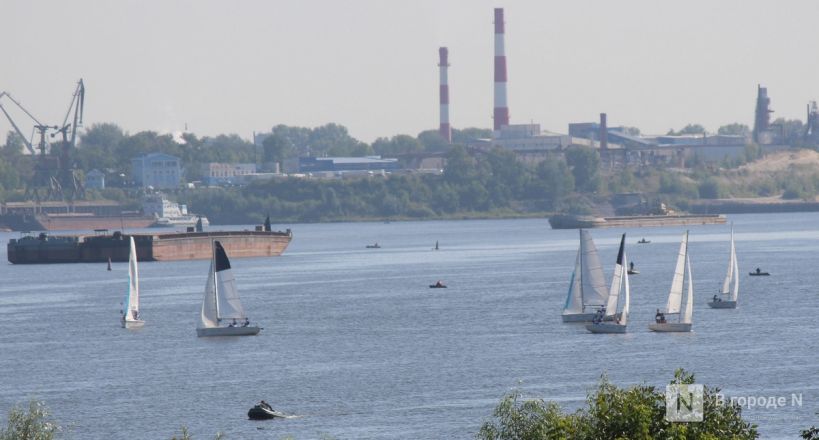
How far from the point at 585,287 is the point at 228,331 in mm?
20472

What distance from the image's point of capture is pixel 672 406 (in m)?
35.6

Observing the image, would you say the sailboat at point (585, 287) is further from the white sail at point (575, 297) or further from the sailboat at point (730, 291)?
the sailboat at point (730, 291)

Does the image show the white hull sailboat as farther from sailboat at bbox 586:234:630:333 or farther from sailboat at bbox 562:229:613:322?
sailboat at bbox 586:234:630:333

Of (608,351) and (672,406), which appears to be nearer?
(672,406)

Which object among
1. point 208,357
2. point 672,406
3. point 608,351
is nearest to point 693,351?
point 608,351

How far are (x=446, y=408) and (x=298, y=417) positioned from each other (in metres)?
5.66

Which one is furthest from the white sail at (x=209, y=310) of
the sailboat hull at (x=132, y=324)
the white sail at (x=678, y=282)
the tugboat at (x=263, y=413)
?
the tugboat at (x=263, y=413)


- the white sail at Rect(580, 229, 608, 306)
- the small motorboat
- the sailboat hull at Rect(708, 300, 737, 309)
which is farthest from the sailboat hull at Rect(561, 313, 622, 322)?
the small motorboat

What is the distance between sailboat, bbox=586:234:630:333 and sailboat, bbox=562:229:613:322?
4027mm

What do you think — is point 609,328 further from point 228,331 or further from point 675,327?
point 228,331

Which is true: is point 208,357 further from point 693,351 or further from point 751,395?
point 751,395

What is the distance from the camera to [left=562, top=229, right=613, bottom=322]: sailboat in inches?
3688

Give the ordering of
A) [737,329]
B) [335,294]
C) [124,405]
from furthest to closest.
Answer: [335,294] < [737,329] < [124,405]

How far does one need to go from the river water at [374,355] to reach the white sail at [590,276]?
2.41m
